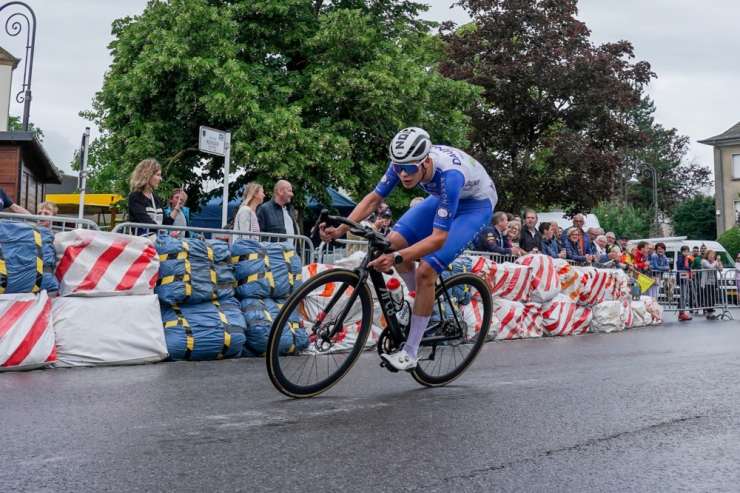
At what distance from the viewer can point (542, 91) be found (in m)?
36.6

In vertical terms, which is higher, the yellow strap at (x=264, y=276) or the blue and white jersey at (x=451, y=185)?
the blue and white jersey at (x=451, y=185)

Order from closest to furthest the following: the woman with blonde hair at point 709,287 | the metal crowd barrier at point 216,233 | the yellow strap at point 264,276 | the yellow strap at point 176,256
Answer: the yellow strap at point 176,256, the metal crowd barrier at point 216,233, the yellow strap at point 264,276, the woman with blonde hair at point 709,287

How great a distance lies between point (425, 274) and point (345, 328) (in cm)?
79

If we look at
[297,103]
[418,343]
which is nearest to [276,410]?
[418,343]

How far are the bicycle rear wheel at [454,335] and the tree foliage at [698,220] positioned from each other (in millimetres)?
66407

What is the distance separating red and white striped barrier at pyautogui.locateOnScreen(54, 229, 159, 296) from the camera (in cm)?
812

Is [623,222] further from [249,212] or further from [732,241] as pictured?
[249,212]

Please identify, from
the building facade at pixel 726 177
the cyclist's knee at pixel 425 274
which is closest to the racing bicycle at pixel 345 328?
the cyclist's knee at pixel 425 274

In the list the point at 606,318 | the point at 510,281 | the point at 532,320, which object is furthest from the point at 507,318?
the point at 606,318

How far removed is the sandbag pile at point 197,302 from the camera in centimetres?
863

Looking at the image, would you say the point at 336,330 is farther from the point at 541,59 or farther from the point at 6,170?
the point at 541,59

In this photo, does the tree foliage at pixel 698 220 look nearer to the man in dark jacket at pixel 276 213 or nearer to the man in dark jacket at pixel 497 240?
the man in dark jacket at pixel 497 240

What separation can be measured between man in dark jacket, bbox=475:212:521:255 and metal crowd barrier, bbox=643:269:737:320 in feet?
22.7

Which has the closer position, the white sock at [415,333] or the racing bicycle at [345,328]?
the racing bicycle at [345,328]
